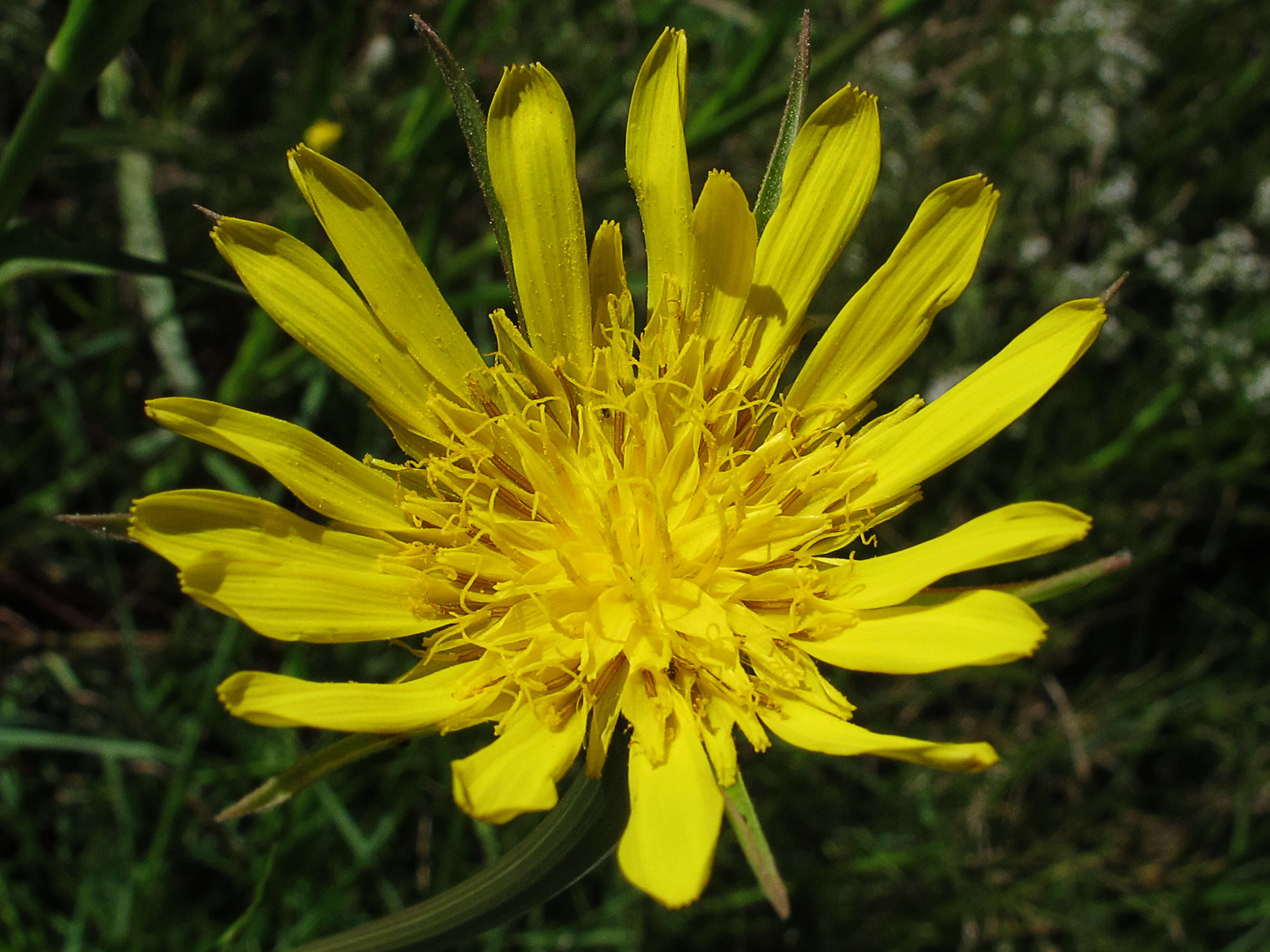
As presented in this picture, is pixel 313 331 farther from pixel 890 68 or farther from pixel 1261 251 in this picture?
pixel 1261 251

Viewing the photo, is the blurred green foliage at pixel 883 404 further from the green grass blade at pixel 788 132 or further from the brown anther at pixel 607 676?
the brown anther at pixel 607 676

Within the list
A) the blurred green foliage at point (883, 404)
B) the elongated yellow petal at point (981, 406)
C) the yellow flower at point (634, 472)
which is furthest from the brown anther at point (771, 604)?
the blurred green foliage at point (883, 404)

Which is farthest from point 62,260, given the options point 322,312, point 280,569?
point 280,569

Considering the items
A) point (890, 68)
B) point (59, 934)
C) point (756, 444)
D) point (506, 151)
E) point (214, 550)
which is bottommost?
point (59, 934)

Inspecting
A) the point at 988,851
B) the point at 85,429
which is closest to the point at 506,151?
the point at 85,429

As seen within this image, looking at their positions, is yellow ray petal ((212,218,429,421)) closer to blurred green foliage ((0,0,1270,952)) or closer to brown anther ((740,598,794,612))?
brown anther ((740,598,794,612))

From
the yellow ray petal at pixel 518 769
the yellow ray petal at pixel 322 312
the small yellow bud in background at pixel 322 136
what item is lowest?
the yellow ray petal at pixel 518 769

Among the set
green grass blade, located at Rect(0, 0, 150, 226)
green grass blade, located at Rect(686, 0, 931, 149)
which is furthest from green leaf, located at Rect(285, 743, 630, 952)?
green grass blade, located at Rect(686, 0, 931, 149)
